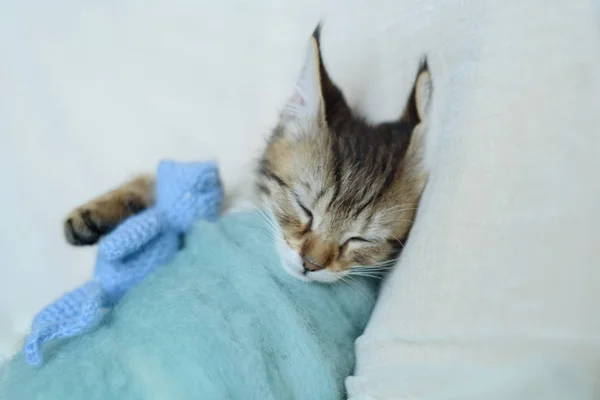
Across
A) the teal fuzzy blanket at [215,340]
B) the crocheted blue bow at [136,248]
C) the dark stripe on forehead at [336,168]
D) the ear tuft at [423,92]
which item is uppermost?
the ear tuft at [423,92]

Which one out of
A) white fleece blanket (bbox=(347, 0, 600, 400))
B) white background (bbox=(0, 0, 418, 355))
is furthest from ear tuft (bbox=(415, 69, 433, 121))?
white background (bbox=(0, 0, 418, 355))

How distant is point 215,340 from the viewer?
792mm

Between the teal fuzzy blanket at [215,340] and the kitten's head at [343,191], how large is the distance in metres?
0.04

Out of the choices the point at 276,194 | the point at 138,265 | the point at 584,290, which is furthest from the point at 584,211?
the point at 138,265

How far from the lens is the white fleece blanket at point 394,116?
66cm

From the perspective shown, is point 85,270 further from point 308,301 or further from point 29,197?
point 308,301

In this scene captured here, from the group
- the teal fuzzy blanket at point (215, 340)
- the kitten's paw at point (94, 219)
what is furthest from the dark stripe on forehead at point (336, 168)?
the kitten's paw at point (94, 219)

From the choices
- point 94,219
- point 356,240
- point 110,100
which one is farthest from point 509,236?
point 110,100

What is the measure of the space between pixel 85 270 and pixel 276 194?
1.76 ft

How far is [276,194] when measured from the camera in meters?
1.01

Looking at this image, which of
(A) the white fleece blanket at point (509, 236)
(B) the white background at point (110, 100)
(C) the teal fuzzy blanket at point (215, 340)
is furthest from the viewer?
(B) the white background at point (110, 100)

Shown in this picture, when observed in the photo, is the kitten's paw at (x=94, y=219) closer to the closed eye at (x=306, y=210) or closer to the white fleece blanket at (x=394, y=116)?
the white fleece blanket at (x=394, y=116)

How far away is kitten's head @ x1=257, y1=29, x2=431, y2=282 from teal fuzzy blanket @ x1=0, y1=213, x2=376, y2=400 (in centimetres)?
4

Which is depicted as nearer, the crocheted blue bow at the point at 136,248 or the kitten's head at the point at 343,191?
the crocheted blue bow at the point at 136,248
